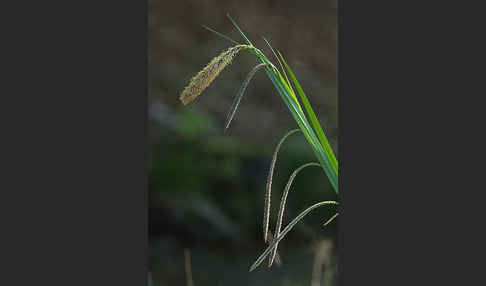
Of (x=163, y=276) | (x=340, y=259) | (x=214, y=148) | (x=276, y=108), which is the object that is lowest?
(x=163, y=276)

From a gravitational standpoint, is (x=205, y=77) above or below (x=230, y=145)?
above

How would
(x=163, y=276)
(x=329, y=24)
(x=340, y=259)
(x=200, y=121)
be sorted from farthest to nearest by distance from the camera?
(x=200, y=121)
(x=163, y=276)
(x=329, y=24)
(x=340, y=259)

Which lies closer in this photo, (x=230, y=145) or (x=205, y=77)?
(x=205, y=77)

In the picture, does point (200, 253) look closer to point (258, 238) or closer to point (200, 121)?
point (258, 238)

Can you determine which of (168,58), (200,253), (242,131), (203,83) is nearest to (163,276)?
(200,253)

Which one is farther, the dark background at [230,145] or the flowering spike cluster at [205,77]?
the dark background at [230,145]

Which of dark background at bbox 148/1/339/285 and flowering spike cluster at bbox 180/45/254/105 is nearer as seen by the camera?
flowering spike cluster at bbox 180/45/254/105

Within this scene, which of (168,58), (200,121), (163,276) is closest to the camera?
(163,276)

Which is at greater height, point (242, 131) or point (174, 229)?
point (242, 131)
